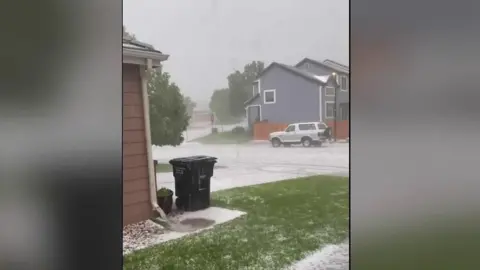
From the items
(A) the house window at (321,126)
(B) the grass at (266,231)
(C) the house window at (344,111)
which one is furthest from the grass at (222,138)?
(C) the house window at (344,111)

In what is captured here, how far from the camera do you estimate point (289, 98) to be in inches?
72.4

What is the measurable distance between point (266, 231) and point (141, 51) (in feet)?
3.40

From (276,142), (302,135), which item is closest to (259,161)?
(276,142)

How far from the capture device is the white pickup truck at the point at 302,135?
178cm

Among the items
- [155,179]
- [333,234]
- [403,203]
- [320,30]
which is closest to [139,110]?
[155,179]

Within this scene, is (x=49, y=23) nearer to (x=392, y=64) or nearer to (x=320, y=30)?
(x=320, y=30)

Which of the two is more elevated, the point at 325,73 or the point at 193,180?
the point at 325,73

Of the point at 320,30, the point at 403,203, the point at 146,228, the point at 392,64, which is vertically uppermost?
the point at 320,30

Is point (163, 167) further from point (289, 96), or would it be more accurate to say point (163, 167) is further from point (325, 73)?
point (325, 73)

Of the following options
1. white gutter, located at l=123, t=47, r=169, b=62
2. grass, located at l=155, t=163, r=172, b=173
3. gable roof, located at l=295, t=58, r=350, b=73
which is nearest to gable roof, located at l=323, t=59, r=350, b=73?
gable roof, located at l=295, t=58, r=350, b=73

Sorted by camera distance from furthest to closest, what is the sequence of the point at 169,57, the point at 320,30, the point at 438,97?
the point at 169,57
the point at 320,30
the point at 438,97

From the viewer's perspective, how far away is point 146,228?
1886 mm

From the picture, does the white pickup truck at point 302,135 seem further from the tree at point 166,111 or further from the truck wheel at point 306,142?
the tree at point 166,111

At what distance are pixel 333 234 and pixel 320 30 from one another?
920 millimetres
